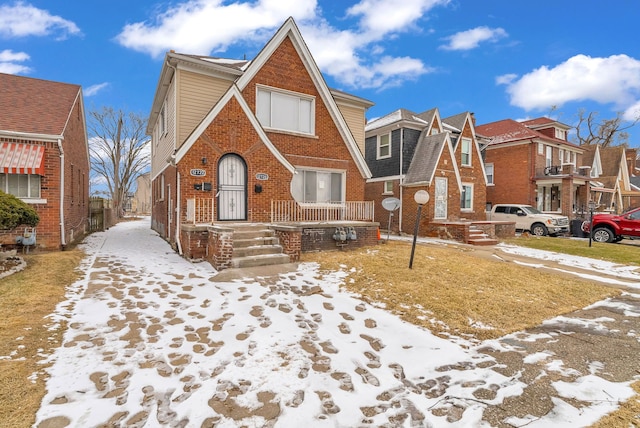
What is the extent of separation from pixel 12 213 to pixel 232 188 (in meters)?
5.66

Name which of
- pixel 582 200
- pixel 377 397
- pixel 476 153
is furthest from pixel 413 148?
pixel 582 200

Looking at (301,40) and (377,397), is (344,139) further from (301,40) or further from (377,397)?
(377,397)

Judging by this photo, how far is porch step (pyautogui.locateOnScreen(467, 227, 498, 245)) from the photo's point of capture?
50.2 feet

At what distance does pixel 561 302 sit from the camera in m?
6.32

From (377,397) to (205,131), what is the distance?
30.8ft

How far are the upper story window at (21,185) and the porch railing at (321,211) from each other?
25.0ft

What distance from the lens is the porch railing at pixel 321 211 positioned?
1165 centimetres

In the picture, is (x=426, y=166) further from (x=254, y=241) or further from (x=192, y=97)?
(x=192, y=97)

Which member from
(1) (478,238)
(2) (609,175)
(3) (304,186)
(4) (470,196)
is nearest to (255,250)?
(3) (304,186)

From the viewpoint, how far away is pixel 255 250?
871 cm

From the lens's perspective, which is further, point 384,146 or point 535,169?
point 535,169

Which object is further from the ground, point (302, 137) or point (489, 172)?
point (489, 172)

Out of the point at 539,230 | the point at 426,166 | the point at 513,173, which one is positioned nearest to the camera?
A: the point at 426,166

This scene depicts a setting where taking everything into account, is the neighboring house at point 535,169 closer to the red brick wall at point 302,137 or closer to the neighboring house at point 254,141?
the red brick wall at point 302,137
